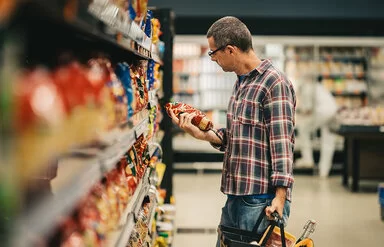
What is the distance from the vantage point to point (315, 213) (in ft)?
21.3

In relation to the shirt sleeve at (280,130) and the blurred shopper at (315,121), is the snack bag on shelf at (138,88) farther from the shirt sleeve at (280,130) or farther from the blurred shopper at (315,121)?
the blurred shopper at (315,121)

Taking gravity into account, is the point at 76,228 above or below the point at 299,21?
below

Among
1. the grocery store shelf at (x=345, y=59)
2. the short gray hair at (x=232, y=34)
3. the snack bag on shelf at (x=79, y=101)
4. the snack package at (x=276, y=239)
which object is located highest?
the grocery store shelf at (x=345, y=59)

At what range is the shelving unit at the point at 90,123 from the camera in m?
0.90

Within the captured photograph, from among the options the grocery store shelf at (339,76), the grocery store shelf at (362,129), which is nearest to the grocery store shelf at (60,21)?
the grocery store shelf at (362,129)

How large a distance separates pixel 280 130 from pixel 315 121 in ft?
24.9

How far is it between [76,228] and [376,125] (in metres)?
7.51

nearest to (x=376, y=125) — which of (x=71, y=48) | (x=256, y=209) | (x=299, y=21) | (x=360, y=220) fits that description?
(x=360, y=220)

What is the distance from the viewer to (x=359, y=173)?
8.28m

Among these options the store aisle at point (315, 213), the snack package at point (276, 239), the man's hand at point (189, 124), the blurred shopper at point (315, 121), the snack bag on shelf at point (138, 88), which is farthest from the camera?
the blurred shopper at point (315, 121)

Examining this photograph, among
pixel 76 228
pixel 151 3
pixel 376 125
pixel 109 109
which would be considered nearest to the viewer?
pixel 76 228

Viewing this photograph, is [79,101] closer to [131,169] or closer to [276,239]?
[131,169]

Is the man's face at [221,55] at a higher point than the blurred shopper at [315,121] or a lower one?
higher

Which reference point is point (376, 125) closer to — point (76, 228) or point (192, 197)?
point (192, 197)
